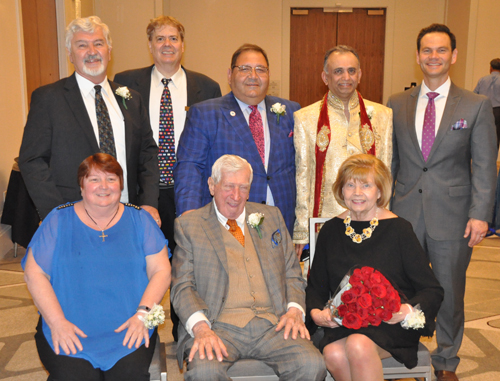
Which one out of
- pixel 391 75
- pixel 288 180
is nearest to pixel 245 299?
pixel 288 180

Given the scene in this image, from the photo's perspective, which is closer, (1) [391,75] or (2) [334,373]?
(2) [334,373]

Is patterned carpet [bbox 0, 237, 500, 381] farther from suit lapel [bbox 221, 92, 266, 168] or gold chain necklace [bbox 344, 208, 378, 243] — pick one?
suit lapel [bbox 221, 92, 266, 168]

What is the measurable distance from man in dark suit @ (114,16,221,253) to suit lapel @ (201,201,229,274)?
3.33ft

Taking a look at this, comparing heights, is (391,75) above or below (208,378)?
above

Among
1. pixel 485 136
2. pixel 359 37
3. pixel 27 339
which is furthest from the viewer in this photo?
pixel 359 37

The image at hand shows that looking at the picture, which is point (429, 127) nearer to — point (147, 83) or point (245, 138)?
point (245, 138)

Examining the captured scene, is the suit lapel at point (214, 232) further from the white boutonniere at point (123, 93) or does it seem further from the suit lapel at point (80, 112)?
the white boutonniere at point (123, 93)

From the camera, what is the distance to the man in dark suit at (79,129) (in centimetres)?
281

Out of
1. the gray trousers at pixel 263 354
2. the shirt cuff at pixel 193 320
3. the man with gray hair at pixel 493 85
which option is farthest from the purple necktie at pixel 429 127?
the man with gray hair at pixel 493 85

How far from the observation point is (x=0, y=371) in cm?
325

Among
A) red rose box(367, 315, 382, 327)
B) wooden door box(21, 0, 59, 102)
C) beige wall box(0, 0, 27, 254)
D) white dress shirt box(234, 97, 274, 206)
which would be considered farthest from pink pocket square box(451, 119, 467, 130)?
wooden door box(21, 0, 59, 102)

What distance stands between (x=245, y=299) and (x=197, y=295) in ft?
0.78

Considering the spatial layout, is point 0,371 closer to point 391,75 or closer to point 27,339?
point 27,339

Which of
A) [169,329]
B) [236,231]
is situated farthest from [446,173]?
[169,329]
